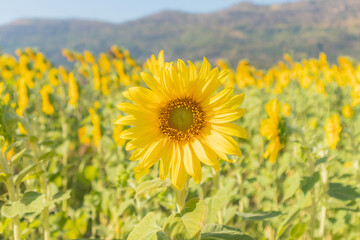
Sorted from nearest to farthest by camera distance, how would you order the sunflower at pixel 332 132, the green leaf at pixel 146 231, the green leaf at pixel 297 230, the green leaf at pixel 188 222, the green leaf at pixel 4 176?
the green leaf at pixel 188 222 < the green leaf at pixel 146 231 < the green leaf at pixel 4 176 < the green leaf at pixel 297 230 < the sunflower at pixel 332 132

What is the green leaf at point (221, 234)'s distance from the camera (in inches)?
44.8

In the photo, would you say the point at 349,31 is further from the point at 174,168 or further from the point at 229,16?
the point at 174,168

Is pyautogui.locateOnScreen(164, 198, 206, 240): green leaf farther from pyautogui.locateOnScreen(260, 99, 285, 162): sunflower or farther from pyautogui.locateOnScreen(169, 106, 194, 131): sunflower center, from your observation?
pyautogui.locateOnScreen(260, 99, 285, 162): sunflower

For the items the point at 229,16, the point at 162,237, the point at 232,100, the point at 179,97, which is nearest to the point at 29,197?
the point at 162,237

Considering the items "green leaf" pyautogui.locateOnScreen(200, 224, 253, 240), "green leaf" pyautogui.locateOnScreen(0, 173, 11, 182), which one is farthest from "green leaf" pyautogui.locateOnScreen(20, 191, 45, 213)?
"green leaf" pyautogui.locateOnScreen(200, 224, 253, 240)

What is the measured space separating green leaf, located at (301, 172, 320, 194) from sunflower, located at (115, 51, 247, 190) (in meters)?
0.61

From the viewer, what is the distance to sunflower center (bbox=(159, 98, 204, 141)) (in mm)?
1217

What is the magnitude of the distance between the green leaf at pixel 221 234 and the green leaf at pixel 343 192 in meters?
0.73

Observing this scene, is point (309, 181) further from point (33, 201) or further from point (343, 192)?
point (33, 201)

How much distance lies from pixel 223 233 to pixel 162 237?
0.76 feet

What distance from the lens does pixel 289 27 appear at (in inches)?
6368

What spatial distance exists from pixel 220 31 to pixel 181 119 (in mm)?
158467

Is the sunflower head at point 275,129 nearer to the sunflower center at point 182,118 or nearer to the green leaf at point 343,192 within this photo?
the green leaf at point 343,192

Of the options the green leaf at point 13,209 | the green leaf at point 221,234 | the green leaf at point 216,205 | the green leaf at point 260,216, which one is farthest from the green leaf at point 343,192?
the green leaf at point 13,209
